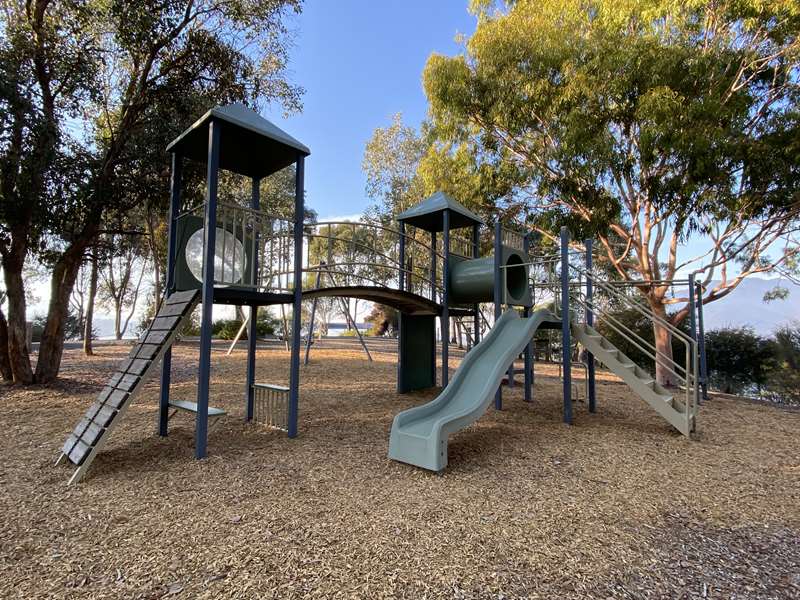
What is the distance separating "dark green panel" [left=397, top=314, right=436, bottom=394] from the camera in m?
8.74

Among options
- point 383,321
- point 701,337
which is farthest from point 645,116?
point 383,321

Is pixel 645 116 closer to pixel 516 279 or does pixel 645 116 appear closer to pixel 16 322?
pixel 516 279

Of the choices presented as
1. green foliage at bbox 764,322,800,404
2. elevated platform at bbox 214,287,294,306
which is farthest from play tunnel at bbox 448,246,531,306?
green foliage at bbox 764,322,800,404

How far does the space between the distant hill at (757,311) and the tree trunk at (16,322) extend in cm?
1752

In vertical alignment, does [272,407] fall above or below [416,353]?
below

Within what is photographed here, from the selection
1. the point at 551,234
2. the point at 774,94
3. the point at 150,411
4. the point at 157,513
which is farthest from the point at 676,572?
the point at 774,94

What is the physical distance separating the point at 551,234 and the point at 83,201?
10.7 m

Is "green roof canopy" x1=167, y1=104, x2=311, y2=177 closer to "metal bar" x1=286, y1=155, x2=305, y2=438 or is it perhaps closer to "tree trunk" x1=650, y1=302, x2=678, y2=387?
"metal bar" x1=286, y1=155, x2=305, y2=438

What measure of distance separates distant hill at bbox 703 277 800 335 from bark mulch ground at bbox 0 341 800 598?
36.2ft

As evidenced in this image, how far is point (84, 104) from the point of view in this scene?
25.5 ft

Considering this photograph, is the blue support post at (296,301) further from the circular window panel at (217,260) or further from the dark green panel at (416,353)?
the dark green panel at (416,353)

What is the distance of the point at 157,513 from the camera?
10.1 feet

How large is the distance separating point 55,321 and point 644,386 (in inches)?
388

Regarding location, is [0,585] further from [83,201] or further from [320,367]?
[320,367]
